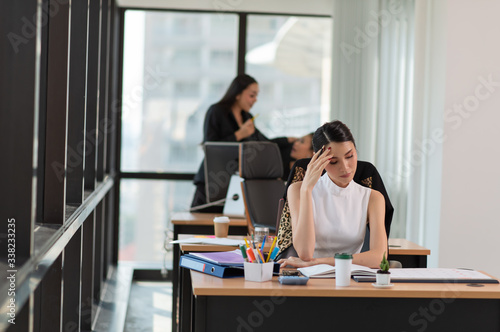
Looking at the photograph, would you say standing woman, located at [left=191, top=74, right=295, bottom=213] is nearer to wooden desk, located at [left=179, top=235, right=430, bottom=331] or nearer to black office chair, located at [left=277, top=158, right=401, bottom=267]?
wooden desk, located at [left=179, top=235, right=430, bottom=331]

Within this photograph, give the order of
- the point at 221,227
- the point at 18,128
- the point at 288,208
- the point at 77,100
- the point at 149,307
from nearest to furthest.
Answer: the point at 18,128 → the point at 288,208 → the point at 221,227 → the point at 77,100 → the point at 149,307

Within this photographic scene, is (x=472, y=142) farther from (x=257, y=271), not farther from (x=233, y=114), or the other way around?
(x=257, y=271)

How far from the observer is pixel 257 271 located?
210 cm

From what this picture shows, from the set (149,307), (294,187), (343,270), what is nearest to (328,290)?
(343,270)

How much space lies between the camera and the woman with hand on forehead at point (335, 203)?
262cm

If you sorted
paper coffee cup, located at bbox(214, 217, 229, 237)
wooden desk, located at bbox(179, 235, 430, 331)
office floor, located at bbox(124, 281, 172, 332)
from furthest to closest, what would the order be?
office floor, located at bbox(124, 281, 172, 332)
paper coffee cup, located at bbox(214, 217, 229, 237)
wooden desk, located at bbox(179, 235, 430, 331)

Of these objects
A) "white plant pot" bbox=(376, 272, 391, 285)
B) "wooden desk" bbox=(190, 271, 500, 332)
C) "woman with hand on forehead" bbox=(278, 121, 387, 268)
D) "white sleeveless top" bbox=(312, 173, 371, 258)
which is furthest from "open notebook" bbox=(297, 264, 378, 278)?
"white sleeveless top" bbox=(312, 173, 371, 258)

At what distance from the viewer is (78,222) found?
2.99 m

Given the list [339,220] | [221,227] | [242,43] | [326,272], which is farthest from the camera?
[242,43]

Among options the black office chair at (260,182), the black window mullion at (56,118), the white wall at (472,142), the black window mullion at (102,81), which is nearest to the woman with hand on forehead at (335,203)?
the black window mullion at (56,118)

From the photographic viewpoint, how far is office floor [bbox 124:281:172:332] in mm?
4307

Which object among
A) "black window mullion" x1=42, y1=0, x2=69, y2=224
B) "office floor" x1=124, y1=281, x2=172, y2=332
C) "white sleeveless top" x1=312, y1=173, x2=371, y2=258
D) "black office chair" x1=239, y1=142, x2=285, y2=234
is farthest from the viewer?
"office floor" x1=124, y1=281, x2=172, y2=332

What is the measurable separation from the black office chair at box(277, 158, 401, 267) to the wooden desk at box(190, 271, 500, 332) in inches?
23.3

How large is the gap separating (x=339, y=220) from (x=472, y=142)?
2.30 metres
